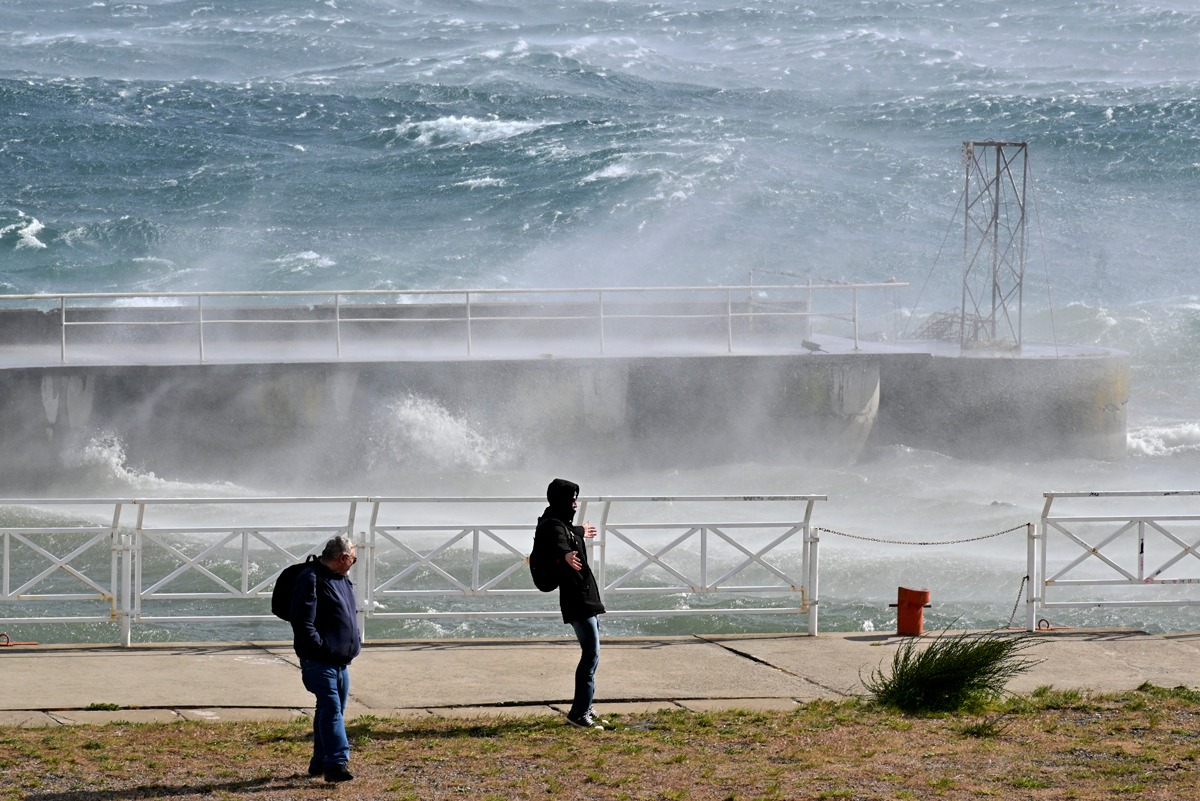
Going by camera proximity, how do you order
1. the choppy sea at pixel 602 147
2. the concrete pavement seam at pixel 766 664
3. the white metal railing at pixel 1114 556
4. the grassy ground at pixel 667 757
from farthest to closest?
the choppy sea at pixel 602 147, the white metal railing at pixel 1114 556, the concrete pavement seam at pixel 766 664, the grassy ground at pixel 667 757

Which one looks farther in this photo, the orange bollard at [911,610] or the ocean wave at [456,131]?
the ocean wave at [456,131]

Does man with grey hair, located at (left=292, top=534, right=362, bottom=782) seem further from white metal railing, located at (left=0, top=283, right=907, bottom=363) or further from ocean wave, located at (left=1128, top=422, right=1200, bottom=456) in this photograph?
ocean wave, located at (left=1128, top=422, right=1200, bottom=456)

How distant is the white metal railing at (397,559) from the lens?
1088 centimetres

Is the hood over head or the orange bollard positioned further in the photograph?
the orange bollard

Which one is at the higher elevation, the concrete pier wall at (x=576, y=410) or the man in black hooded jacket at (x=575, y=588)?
the concrete pier wall at (x=576, y=410)

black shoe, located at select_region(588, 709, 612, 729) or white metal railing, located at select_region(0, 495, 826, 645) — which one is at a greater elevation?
white metal railing, located at select_region(0, 495, 826, 645)

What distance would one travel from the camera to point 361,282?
5353 centimetres

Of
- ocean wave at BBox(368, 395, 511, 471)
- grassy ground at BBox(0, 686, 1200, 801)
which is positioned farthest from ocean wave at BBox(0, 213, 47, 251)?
grassy ground at BBox(0, 686, 1200, 801)

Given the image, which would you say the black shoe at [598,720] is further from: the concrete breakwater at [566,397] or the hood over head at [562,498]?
the concrete breakwater at [566,397]

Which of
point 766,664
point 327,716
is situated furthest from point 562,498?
point 766,664

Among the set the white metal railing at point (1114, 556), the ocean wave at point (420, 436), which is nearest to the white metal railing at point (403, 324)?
the ocean wave at point (420, 436)

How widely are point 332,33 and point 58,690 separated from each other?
75.3 m

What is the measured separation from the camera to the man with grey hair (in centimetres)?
726

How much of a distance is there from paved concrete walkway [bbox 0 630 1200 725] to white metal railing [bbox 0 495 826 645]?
0.38 metres
